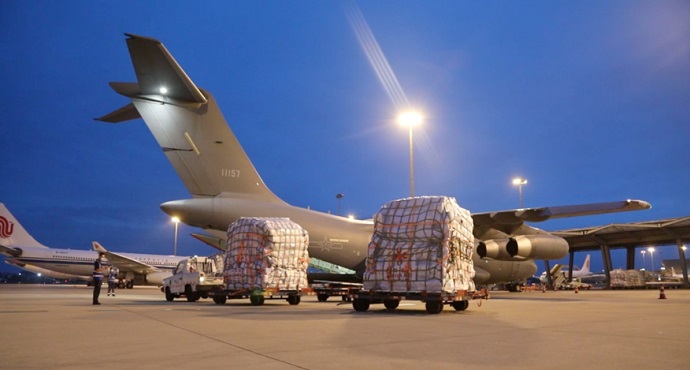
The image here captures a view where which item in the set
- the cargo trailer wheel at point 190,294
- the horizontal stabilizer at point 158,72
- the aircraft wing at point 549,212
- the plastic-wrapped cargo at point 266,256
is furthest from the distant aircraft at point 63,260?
the aircraft wing at point 549,212

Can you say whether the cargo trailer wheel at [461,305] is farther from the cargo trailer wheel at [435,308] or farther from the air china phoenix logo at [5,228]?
the air china phoenix logo at [5,228]

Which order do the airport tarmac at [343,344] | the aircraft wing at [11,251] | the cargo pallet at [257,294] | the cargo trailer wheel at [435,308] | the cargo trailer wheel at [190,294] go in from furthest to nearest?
1. the aircraft wing at [11,251]
2. the cargo trailer wheel at [190,294]
3. the cargo pallet at [257,294]
4. the cargo trailer wheel at [435,308]
5. the airport tarmac at [343,344]

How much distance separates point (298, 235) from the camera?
1695 centimetres

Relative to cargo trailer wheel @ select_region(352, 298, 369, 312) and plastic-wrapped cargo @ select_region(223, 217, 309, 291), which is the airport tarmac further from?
plastic-wrapped cargo @ select_region(223, 217, 309, 291)

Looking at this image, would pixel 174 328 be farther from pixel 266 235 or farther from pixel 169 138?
pixel 169 138

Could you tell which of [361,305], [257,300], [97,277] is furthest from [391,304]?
[97,277]

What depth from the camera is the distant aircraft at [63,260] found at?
143 ft

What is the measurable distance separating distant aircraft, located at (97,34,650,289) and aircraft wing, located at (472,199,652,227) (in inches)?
1.2

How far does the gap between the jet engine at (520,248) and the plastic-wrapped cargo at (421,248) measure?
676 cm

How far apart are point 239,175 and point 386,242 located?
731 cm

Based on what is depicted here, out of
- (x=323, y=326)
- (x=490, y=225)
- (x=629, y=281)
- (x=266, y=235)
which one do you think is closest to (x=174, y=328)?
(x=323, y=326)

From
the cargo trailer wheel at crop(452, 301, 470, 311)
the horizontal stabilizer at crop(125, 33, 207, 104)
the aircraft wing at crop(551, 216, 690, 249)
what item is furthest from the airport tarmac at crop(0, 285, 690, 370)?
the aircraft wing at crop(551, 216, 690, 249)

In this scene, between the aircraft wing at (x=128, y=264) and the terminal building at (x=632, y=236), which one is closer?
the aircraft wing at (x=128, y=264)

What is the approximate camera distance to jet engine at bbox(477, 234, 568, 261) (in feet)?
65.6
